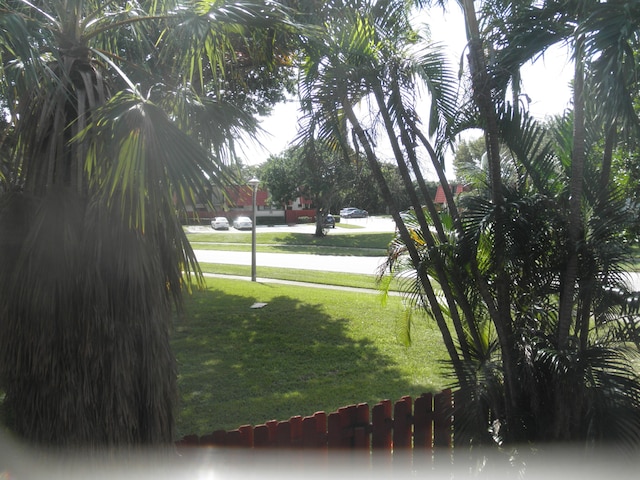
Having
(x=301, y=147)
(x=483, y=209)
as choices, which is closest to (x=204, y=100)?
(x=301, y=147)

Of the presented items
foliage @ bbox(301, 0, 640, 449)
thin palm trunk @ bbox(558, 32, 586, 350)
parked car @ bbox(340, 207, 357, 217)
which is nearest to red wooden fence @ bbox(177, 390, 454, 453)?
foliage @ bbox(301, 0, 640, 449)

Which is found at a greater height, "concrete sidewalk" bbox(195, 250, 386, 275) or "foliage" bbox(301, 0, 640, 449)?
"foliage" bbox(301, 0, 640, 449)

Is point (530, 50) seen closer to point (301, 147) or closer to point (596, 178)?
point (596, 178)

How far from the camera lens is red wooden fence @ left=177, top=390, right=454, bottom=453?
3.38 metres

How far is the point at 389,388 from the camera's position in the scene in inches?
261

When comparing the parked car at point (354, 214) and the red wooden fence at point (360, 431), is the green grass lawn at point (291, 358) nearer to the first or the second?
the red wooden fence at point (360, 431)

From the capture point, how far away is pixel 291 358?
309 inches

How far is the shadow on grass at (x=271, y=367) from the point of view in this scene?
5969mm

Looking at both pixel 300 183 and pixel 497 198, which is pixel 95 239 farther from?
pixel 300 183

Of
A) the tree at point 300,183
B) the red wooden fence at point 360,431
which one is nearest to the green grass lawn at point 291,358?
the red wooden fence at point 360,431

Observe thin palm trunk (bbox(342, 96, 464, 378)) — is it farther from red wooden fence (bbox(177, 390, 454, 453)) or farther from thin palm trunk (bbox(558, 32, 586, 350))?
thin palm trunk (bbox(558, 32, 586, 350))

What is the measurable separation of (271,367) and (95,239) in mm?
4458

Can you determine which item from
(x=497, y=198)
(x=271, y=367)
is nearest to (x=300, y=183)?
(x=271, y=367)

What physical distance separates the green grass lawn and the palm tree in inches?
27.9
